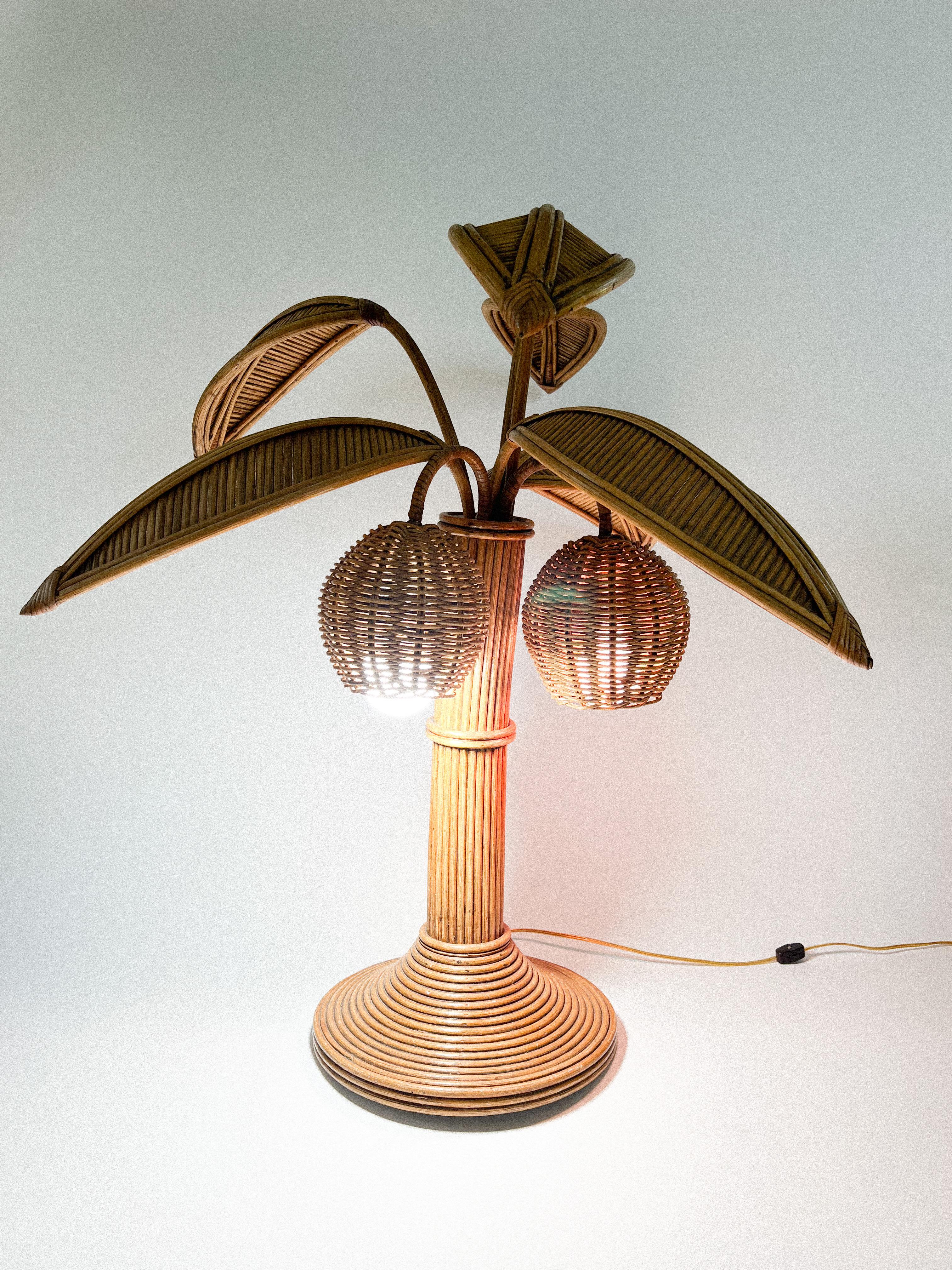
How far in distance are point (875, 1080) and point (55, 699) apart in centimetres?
134

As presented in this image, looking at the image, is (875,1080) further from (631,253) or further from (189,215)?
(189,215)

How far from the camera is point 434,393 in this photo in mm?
1265

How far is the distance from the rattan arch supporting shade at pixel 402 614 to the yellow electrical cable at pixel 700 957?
2.20 feet

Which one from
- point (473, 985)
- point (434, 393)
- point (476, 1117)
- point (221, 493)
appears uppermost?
point (434, 393)

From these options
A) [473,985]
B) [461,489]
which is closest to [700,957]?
[473,985]

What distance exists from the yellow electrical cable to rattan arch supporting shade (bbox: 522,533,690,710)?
0.58 metres

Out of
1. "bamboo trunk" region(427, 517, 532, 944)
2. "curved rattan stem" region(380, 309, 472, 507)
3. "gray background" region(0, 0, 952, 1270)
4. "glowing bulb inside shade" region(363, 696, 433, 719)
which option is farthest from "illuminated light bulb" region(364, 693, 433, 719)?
"gray background" region(0, 0, 952, 1270)

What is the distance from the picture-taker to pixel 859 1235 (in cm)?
107

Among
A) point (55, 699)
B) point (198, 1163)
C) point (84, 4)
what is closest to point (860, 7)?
point (84, 4)

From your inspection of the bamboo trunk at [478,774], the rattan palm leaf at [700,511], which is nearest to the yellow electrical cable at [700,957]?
the bamboo trunk at [478,774]

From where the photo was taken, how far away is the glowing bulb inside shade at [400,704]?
1117mm

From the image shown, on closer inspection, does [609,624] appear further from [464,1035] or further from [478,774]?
[464,1035]

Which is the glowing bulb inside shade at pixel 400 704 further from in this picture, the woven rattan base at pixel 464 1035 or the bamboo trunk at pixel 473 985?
the woven rattan base at pixel 464 1035

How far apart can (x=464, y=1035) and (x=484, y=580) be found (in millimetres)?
512
